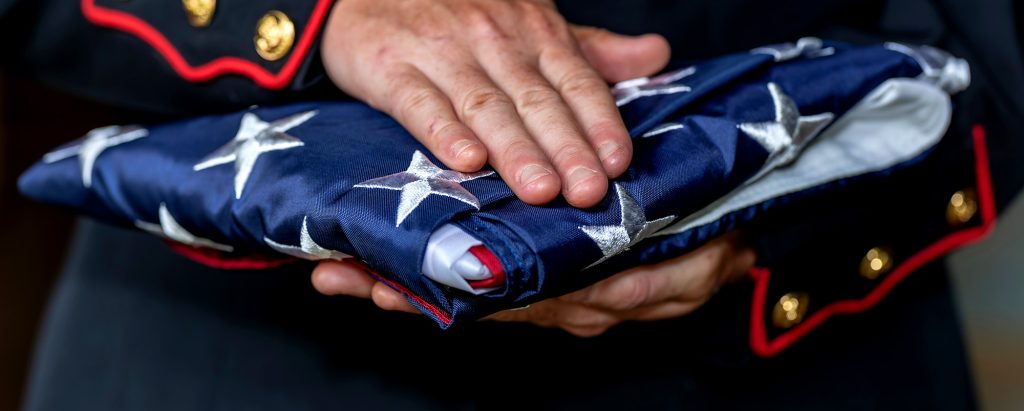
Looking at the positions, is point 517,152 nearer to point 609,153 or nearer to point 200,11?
point 609,153

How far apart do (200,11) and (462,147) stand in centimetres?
21

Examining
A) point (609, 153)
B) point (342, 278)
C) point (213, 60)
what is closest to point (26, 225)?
point (213, 60)

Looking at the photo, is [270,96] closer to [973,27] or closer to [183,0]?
[183,0]

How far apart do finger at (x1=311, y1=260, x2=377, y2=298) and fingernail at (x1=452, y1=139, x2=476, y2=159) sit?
78mm

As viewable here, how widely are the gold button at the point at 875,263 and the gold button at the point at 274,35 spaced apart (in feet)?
1.24

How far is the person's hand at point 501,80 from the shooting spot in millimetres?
460

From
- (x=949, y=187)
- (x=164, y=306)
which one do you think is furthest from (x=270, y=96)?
(x=949, y=187)

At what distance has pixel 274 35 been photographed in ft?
1.87

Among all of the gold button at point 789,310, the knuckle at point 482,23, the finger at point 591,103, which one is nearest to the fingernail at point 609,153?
the finger at point 591,103

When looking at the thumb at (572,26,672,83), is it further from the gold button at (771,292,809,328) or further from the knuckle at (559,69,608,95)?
the gold button at (771,292,809,328)

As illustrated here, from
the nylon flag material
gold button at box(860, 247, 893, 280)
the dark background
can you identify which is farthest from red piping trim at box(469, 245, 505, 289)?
the dark background

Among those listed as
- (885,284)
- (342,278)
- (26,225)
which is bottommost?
(26,225)

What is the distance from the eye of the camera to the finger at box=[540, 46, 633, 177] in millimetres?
466

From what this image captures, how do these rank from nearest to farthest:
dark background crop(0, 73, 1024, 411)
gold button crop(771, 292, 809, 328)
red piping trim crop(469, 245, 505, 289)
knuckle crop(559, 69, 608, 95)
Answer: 1. red piping trim crop(469, 245, 505, 289)
2. knuckle crop(559, 69, 608, 95)
3. gold button crop(771, 292, 809, 328)
4. dark background crop(0, 73, 1024, 411)
